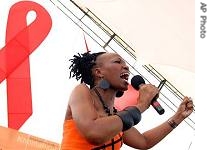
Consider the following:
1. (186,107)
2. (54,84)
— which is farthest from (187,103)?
(54,84)

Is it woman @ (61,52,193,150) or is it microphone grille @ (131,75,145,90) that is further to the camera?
microphone grille @ (131,75,145,90)

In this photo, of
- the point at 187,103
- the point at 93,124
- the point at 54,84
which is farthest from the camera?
the point at 54,84

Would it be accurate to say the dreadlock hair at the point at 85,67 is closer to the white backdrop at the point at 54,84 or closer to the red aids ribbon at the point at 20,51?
the white backdrop at the point at 54,84

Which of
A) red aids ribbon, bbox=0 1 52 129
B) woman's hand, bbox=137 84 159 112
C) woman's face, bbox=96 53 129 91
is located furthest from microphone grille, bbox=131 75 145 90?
red aids ribbon, bbox=0 1 52 129

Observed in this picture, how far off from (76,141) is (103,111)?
8.3 inches

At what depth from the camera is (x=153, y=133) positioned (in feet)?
6.41

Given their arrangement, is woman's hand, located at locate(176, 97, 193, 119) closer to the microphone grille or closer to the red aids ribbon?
the microphone grille

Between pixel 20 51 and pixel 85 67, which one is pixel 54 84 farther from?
pixel 85 67

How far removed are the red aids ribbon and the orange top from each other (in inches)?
122

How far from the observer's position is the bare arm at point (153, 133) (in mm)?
1833

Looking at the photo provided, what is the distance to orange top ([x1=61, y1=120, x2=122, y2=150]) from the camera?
1521mm

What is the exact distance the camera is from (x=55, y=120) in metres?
4.68

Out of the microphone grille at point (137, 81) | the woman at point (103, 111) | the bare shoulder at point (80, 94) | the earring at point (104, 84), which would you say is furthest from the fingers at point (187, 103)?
the bare shoulder at point (80, 94)

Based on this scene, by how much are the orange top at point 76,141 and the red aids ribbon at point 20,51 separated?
309cm
